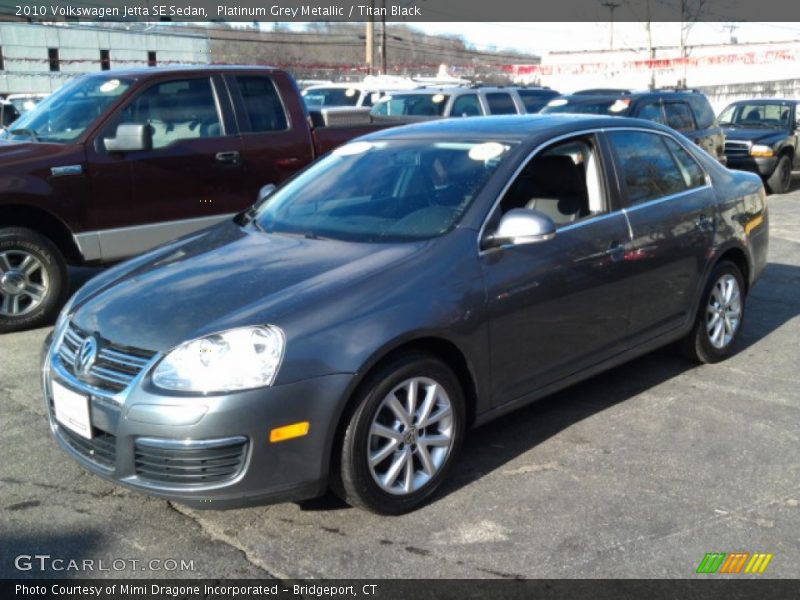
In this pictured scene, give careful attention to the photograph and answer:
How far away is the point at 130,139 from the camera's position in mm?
6633

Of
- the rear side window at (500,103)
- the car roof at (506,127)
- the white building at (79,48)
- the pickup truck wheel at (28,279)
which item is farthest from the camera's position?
the white building at (79,48)

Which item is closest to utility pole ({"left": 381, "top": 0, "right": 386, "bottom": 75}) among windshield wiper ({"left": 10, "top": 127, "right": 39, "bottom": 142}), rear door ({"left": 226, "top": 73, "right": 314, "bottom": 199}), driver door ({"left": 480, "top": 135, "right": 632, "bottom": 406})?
rear door ({"left": 226, "top": 73, "right": 314, "bottom": 199})

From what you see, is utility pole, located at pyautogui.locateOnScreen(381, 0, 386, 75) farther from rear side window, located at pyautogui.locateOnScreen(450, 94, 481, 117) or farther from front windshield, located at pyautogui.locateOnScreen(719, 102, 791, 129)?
rear side window, located at pyautogui.locateOnScreen(450, 94, 481, 117)

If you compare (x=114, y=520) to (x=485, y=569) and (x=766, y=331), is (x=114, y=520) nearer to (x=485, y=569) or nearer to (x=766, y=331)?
(x=485, y=569)

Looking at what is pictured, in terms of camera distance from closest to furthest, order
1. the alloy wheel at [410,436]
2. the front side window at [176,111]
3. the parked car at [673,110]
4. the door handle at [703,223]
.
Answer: the alloy wheel at [410,436]
the door handle at [703,223]
the front side window at [176,111]
the parked car at [673,110]

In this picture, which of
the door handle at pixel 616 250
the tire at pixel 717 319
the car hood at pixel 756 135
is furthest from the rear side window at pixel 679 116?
the door handle at pixel 616 250

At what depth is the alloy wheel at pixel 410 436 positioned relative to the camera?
361cm

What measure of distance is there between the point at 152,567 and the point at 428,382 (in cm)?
133

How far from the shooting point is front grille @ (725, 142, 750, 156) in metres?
14.9

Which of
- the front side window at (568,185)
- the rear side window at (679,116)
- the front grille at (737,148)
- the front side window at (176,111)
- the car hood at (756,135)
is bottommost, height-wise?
the front grille at (737,148)

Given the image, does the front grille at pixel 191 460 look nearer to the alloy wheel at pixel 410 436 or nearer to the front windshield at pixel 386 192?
the alloy wheel at pixel 410 436

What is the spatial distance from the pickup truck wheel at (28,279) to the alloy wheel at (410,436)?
406 centimetres
